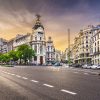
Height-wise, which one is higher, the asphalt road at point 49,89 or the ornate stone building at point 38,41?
the ornate stone building at point 38,41

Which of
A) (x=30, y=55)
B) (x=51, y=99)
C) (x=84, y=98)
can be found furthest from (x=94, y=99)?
(x=30, y=55)

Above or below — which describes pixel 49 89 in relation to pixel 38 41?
below

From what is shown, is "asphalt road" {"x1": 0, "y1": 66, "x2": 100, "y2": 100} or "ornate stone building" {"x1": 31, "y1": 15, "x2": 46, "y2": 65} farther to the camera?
"ornate stone building" {"x1": 31, "y1": 15, "x2": 46, "y2": 65}

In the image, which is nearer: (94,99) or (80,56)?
(94,99)

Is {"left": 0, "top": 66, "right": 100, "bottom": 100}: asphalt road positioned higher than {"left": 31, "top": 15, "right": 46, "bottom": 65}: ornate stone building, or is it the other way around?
{"left": 31, "top": 15, "right": 46, "bottom": 65}: ornate stone building

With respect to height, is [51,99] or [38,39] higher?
[38,39]

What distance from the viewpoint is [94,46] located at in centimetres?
13400

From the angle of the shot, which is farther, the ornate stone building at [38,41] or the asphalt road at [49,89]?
the ornate stone building at [38,41]

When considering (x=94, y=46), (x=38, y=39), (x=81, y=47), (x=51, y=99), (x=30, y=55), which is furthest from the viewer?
(x=38, y=39)

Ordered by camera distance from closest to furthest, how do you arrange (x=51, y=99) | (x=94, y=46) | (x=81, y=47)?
(x=51, y=99), (x=94, y=46), (x=81, y=47)

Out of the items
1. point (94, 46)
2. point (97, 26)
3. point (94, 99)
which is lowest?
point (94, 99)

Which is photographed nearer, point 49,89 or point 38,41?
point 49,89

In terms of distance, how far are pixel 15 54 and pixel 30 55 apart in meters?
10.9

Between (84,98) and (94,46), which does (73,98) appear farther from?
(94,46)
